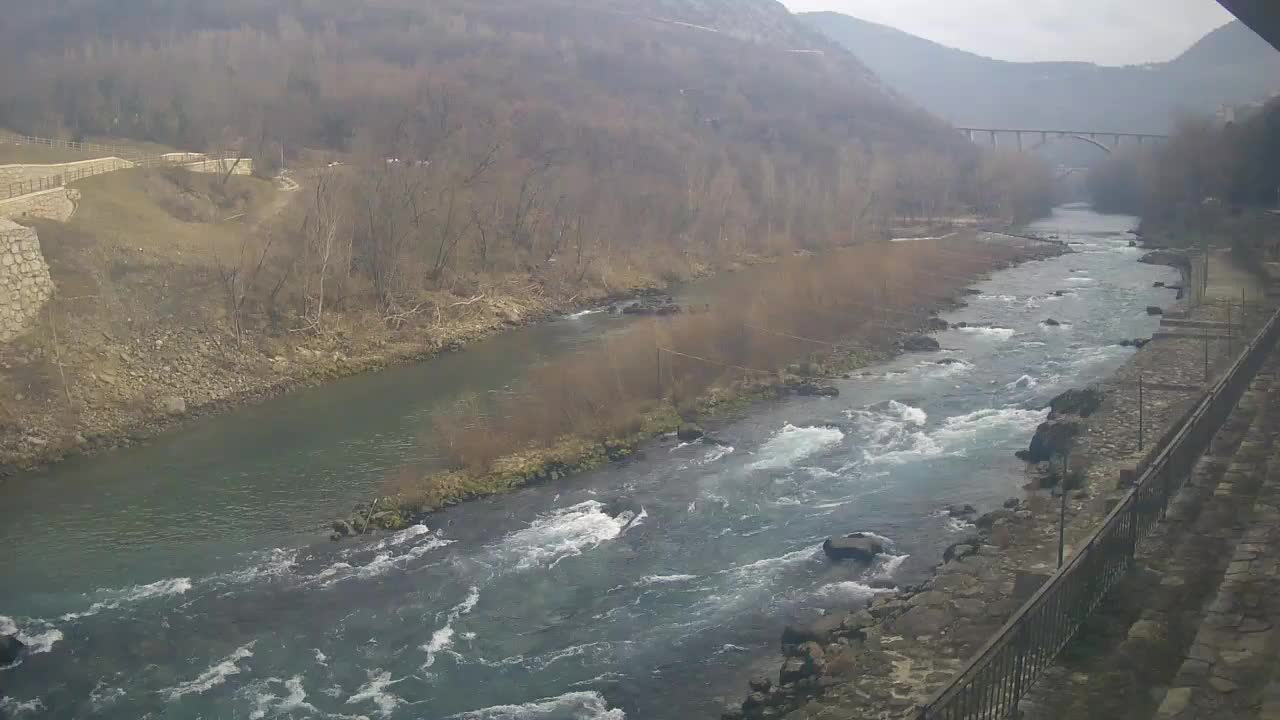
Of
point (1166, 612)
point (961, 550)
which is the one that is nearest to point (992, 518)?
point (961, 550)

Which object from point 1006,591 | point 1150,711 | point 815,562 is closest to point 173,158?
point 815,562

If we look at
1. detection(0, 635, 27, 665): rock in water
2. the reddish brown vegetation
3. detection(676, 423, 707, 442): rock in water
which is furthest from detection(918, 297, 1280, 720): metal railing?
the reddish brown vegetation

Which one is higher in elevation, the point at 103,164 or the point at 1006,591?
the point at 103,164

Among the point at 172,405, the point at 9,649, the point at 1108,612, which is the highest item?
the point at 1108,612

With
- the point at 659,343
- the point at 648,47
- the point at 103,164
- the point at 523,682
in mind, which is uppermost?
the point at 648,47

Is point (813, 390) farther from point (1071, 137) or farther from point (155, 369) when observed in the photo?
point (1071, 137)

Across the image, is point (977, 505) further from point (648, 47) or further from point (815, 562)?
point (648, 47)

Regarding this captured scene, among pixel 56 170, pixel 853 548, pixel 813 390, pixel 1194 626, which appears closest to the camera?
pixel 1194 626
